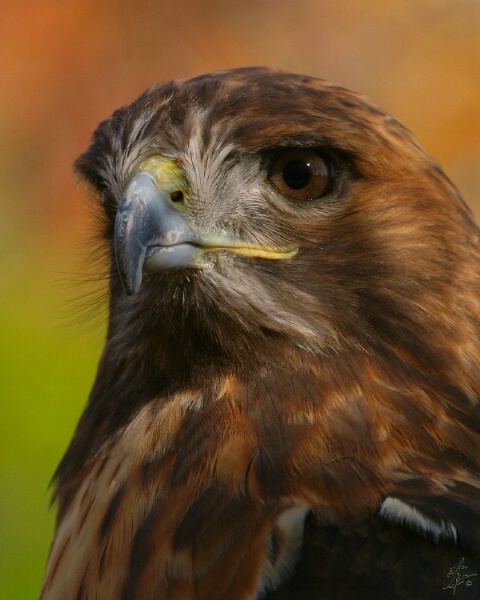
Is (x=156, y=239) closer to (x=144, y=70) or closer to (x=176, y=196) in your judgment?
(x=176, y=196)

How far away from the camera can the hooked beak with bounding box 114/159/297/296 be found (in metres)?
2.14

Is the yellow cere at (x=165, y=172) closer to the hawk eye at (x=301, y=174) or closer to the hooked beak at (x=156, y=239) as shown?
the hooked beak at (x=156, y=239)

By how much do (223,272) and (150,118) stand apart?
38 centimetres

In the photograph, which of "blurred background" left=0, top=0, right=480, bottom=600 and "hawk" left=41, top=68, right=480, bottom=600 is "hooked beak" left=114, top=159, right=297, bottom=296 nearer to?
"hawk" left=41, top=68, right=480, bottom=600

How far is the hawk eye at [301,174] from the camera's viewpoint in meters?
2.34

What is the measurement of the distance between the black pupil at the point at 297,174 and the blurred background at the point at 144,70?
3.90 metres
